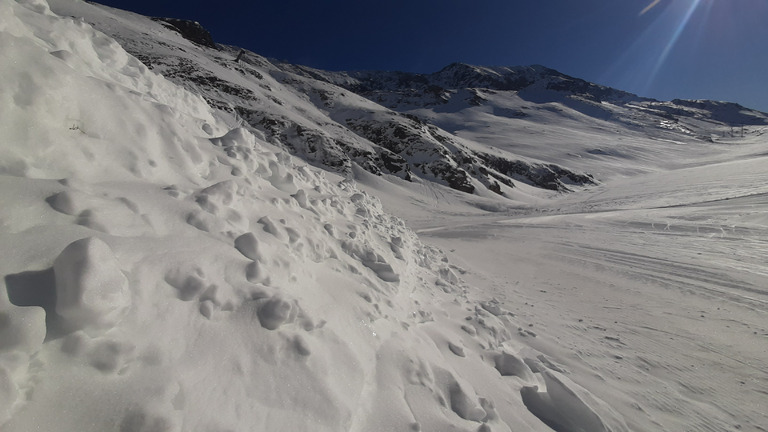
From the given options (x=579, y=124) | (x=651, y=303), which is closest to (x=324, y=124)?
(x=651, y=303)

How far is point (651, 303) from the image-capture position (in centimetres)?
714

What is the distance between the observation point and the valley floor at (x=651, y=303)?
164 inches

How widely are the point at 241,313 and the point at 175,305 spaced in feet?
1.49

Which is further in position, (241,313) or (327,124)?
(327,124)

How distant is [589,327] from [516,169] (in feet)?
167

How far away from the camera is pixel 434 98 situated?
366ft

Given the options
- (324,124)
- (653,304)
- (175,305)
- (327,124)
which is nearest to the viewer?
(175,305)

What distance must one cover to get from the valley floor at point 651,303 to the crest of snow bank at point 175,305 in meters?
1.16

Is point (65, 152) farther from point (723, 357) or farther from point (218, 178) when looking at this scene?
point (723, 357)

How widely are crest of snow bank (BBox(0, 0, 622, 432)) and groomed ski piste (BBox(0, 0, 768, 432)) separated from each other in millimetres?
12

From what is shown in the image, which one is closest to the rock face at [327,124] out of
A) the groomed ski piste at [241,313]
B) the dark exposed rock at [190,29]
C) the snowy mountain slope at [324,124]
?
the snowy mountain slope at [324,124]

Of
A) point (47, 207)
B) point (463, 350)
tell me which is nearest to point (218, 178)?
point (47, 207)

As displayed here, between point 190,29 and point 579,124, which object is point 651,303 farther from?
point 579,124

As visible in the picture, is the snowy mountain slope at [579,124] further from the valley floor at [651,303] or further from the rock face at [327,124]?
the valley floor at [651,303]
